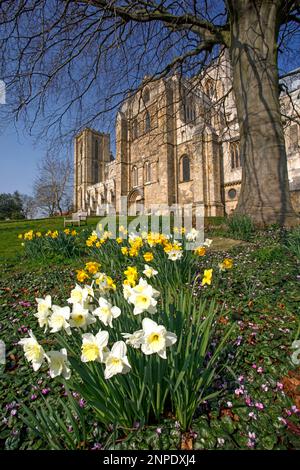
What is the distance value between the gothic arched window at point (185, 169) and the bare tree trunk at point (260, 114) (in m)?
19.6

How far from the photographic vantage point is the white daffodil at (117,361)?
Result: 89cm

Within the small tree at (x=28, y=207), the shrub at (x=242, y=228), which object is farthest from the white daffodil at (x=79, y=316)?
the small tree at (x=28, y=207)

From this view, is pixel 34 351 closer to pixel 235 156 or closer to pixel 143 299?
pixel 143 299

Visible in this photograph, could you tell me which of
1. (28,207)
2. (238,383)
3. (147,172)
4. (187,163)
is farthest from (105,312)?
(28,207)

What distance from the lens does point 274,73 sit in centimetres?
528

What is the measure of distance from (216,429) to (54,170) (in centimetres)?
3723

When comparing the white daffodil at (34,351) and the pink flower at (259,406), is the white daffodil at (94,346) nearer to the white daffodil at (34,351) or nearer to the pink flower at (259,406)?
the white daffodil at (34,351)

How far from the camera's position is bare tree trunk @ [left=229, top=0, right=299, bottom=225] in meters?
4.98

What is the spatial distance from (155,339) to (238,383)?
661 mm

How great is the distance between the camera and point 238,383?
129 cm

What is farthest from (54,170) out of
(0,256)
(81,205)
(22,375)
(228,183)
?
(22,375)

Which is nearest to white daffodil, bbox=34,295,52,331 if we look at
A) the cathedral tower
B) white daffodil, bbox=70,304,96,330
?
white daffodil, bbox=70,304,96,330
